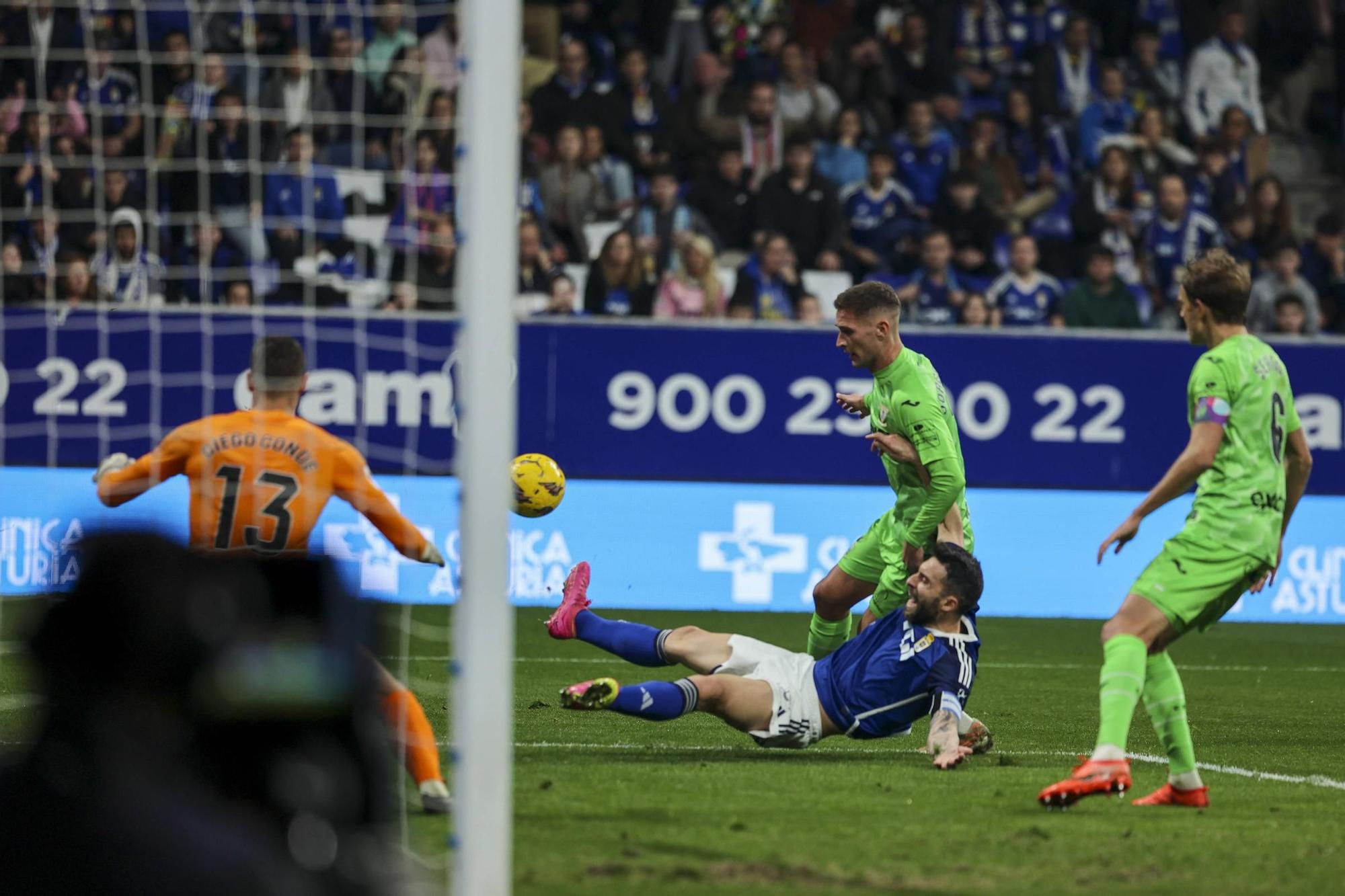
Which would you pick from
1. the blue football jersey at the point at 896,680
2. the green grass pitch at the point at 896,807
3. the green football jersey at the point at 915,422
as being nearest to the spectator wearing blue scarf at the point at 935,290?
the green grass pitch at the point at 896,807

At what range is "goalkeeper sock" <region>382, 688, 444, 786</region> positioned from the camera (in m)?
5.93

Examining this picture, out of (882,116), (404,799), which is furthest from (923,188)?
(404,799)

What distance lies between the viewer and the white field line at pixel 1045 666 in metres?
11.2

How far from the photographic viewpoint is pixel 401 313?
44.4 feet

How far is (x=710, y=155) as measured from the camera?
17.1m

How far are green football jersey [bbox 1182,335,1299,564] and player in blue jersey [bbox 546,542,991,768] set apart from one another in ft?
3.83

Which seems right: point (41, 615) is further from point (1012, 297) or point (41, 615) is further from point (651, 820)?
point (1012, 297)

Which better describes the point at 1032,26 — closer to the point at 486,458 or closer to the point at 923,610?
the point at 923,610

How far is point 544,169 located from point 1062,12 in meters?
5.90

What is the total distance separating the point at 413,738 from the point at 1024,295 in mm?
10911

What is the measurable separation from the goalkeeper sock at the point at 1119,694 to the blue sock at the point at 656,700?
1511 millimetres

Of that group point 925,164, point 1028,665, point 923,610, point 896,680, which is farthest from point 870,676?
point 925,164

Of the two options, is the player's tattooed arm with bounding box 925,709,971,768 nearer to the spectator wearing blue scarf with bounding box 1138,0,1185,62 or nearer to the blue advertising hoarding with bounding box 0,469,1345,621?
the blue advertising hoarding with bounding box 0,469,1345,621

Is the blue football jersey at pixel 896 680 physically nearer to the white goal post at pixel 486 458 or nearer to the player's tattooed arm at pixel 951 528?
the player's tattooed arm at pixel 951 528
